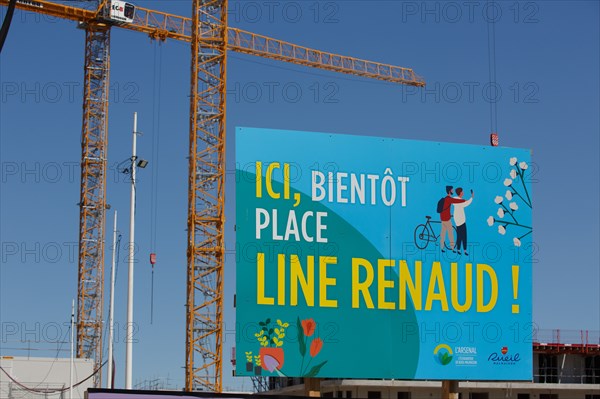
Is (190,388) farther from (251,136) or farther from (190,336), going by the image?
(251,136)

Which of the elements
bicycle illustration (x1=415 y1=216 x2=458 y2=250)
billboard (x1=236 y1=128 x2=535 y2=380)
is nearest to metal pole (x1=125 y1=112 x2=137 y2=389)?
billboard (x1=236 y1=128 x2=535 y2=380)

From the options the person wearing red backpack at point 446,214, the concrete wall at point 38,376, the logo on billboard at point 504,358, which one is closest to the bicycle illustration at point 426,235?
the person wearing red backpack at point 446,214

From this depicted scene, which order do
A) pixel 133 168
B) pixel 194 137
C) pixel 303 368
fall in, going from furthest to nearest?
1. pixel 194 137
2. pixel 303 368
3. pixel 133 168

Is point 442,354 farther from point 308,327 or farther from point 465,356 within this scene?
point 308,327

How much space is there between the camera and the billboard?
42.1 metres

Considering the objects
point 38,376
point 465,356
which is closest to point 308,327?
point 465,356

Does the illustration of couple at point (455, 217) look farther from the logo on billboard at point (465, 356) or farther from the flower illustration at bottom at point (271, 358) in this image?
the flower illustration at bottom at point (271, 358)

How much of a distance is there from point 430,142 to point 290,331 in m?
10.6

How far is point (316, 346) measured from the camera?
4272 centimetres

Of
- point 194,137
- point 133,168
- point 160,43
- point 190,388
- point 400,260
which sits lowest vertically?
point 190,388

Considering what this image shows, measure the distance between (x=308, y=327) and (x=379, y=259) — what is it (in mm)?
4221

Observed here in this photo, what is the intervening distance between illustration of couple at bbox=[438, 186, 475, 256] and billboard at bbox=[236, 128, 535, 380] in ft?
0.17

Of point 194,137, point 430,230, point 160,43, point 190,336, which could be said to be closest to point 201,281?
point 190,336

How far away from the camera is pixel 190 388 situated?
197 feet
